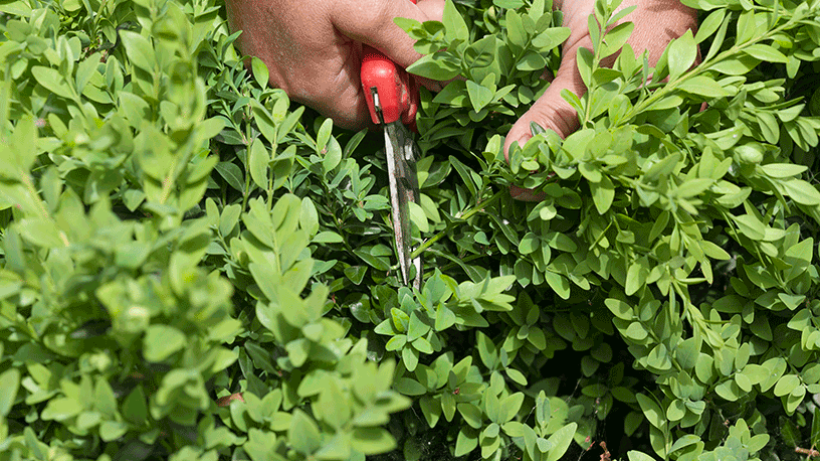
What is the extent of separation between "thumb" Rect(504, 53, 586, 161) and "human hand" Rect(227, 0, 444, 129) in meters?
0.14

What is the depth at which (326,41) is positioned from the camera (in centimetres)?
79

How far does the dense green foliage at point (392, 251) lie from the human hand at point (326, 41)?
8cm

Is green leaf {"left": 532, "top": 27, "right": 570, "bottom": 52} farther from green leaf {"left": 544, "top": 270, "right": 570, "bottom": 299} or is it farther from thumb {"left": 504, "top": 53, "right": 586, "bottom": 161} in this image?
green leaf {"left": 544, "top": 270, "right": 570, "bottom": 299}

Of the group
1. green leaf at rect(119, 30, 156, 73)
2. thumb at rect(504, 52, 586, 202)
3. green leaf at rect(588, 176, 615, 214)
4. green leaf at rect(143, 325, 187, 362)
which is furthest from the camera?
thumb at rect(504, 52, 586, 202)

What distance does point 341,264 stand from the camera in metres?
0.72

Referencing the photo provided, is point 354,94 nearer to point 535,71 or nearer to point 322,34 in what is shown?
point 322,34

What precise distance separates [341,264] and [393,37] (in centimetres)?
30

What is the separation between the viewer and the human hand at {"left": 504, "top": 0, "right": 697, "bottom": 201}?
704mm

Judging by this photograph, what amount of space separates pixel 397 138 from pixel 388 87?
0.06m

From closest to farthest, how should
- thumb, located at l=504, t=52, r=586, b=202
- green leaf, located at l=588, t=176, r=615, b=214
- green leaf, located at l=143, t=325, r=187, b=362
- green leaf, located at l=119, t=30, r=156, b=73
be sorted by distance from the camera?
green leaf, located at l=143, t=325, r=187, b=362 → green leaf, located at l=119, t=30, r=156, b=73 → green leaf, located at l=588, t=176, r=615, b=214 → thumb, located at l=504, t=52, r=586, b=202

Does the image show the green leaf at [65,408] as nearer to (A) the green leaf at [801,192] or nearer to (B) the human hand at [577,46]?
(B) the human hand at [577,46]

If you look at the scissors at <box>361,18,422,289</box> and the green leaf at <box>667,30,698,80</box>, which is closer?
the green leaf at <box>667,30,698,80</box>

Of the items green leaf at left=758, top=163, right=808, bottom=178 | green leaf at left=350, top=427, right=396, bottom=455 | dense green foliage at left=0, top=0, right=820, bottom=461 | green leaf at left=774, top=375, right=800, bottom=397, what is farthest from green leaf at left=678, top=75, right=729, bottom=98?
green leaf at left=350, top=427, right=396, bottom=455

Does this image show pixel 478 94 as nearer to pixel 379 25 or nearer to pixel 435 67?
pixel 435 67
